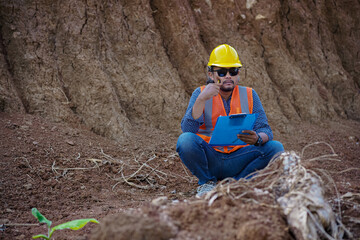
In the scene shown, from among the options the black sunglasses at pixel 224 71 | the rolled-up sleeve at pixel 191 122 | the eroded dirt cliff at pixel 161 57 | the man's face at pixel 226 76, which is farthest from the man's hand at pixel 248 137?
the eroded dirt cliff at pixel 161 57

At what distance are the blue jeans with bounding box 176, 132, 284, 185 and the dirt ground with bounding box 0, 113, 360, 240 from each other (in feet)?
1.12

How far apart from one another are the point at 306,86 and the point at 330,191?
19.3 ft

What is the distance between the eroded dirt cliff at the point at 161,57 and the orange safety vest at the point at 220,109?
1.98m

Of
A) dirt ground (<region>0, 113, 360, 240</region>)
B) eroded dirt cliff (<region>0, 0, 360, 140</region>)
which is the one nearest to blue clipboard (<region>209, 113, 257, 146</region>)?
dirt ground (<region>0, 113, 360, 240</region>)

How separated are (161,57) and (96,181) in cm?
321

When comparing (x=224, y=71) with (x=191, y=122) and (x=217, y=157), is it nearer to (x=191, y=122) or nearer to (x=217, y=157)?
(x=191, y=122)

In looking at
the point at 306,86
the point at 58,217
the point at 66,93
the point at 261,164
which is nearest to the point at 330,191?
the point at 261,164

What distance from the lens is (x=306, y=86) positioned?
779 centimetres

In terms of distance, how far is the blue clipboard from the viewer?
331 cm

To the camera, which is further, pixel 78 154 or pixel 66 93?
pixel 66 93

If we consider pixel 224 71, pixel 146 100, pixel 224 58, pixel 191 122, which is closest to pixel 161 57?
pixel 146 100

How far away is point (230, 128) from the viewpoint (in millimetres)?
3395

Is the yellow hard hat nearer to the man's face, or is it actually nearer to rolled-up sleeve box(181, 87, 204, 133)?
the man's face

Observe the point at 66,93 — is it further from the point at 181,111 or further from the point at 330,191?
the point at 330,191
